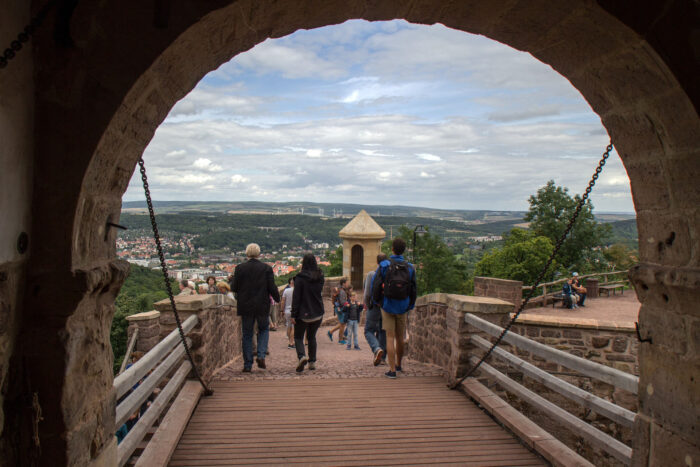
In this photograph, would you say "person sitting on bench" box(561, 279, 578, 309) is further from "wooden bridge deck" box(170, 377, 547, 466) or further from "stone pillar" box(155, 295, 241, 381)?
"stone pillar" box(155, 295, 241, 381)

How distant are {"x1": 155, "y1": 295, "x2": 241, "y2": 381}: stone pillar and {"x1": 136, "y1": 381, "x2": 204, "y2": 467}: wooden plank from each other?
462 millimetres

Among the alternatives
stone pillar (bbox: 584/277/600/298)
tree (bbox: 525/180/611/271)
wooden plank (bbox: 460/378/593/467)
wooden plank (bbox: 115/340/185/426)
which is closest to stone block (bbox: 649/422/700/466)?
wooden plank (bbox: 460/378/593/467)

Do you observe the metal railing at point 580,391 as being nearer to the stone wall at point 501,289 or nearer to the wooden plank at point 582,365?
the wooden plank at point 582,365

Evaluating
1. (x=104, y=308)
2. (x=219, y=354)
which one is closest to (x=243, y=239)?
(x=219, y=354)

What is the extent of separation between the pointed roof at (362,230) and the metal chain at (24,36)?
17660 millimetres

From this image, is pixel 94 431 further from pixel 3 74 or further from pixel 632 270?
pixel 632 270

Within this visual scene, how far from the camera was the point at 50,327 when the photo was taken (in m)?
2.26

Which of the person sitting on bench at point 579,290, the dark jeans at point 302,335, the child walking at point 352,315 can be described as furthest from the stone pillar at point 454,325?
the person sitting on bench at point 579,290

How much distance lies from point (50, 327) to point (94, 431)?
0.67 m

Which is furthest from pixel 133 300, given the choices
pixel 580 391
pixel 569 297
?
pixel 580 391

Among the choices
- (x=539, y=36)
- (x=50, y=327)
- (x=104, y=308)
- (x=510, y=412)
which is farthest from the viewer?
(x=510, y=412)

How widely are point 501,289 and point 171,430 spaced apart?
16.2 meters

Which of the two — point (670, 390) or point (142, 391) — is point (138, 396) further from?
point (670, 390)

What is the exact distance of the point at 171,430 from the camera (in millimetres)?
3834
